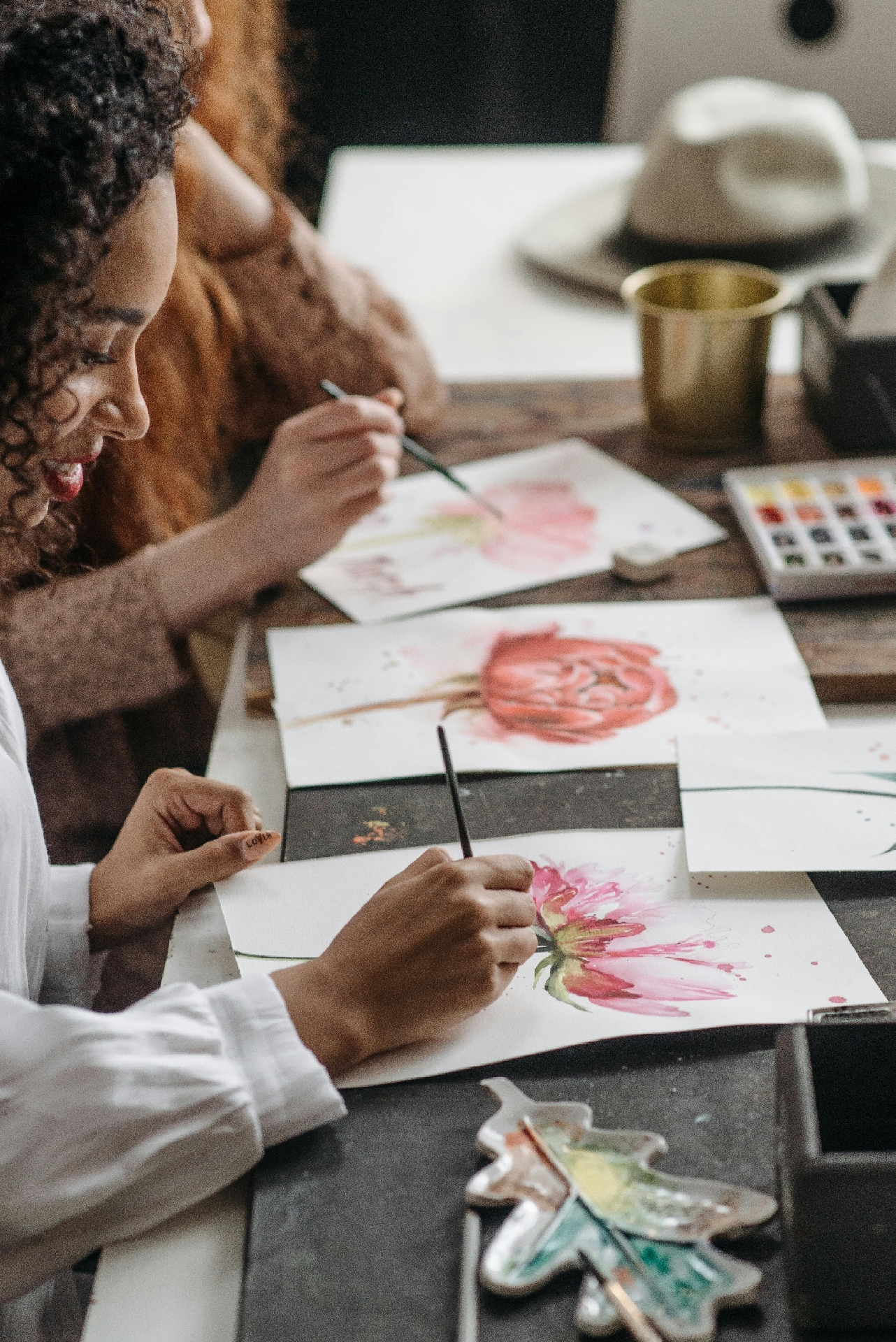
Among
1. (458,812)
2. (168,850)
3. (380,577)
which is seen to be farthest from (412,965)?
(380,577)

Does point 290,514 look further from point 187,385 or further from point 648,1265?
point 648,1265

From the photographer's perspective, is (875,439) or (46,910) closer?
(46,910)

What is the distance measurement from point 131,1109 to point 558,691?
0.43 m

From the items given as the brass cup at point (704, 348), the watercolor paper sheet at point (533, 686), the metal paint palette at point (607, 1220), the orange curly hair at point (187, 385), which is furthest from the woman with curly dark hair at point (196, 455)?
the metal paint palette at point (607, 1220)

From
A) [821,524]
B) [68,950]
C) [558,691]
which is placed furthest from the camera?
[821,524]

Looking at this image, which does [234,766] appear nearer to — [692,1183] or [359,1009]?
[359,1009]

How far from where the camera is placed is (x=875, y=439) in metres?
1.17

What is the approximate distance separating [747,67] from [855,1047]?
4.31ft

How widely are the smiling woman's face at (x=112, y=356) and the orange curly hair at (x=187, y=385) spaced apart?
17.4 inches

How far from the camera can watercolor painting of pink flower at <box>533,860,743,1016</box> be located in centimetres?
63

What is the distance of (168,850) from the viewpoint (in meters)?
0.76

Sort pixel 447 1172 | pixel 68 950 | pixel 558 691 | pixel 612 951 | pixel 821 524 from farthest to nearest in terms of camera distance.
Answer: pixel 821 524, pixel 558 691, pixel 68 950, pixel 612 951, pixel 447 1172

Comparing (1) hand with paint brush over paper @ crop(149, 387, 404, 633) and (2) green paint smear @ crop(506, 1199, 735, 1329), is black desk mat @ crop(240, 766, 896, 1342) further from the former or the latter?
(1) hand with paint brush over paper @ crop(149, 387, 404, 633)

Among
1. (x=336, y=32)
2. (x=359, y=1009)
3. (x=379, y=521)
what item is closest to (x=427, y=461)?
(x=379, y=521)
